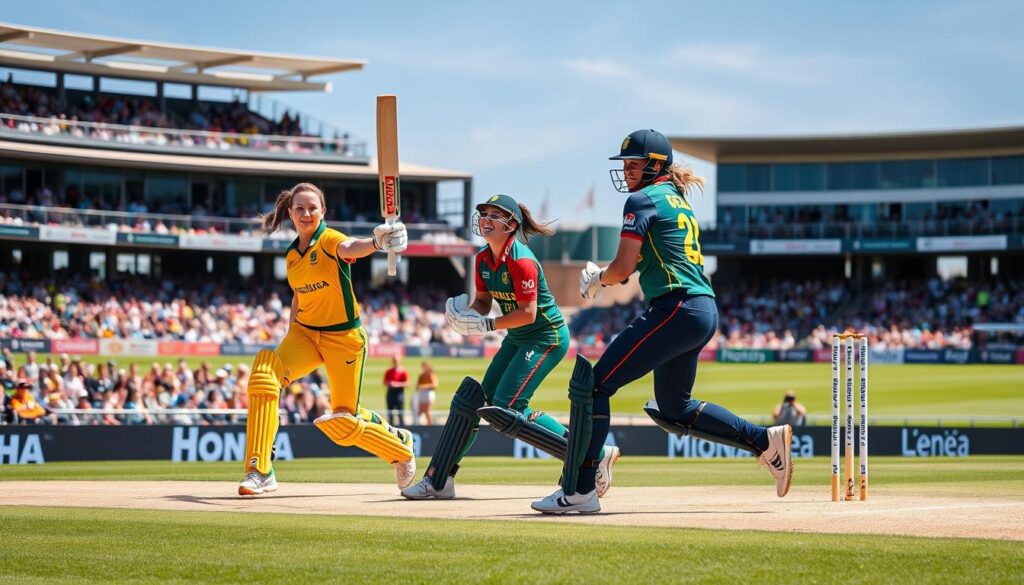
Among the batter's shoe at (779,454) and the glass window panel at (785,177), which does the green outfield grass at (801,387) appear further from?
the batter's shoe at (779,454)

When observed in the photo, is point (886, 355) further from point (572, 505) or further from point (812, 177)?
point (572, 505)

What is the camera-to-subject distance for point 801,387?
42.3m

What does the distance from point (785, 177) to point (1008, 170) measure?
31.0 ft

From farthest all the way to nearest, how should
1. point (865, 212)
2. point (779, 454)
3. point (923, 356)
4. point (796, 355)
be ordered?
point (865, 212) < point (796, 355) < point (923, 356) < point (779, 454)

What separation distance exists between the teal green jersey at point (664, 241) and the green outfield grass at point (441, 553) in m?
1.64

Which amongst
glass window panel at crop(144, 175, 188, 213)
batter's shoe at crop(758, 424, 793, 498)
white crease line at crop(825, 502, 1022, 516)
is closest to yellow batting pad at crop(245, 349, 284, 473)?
batter's shoe at crop(758, 424, 793, 498)

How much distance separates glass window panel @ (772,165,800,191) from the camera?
185ft

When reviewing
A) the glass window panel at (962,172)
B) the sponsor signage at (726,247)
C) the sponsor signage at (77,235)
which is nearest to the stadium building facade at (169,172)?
the sponsor signage at (77,235)

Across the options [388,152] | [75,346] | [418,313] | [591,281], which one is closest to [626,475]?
[388,152]

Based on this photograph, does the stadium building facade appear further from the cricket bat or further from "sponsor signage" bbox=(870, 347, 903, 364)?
the cricket bat

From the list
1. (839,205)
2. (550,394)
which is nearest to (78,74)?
(550,394)

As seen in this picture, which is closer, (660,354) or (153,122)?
(660,354)

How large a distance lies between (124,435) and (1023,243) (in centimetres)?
3917

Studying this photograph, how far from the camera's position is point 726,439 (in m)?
8.06
